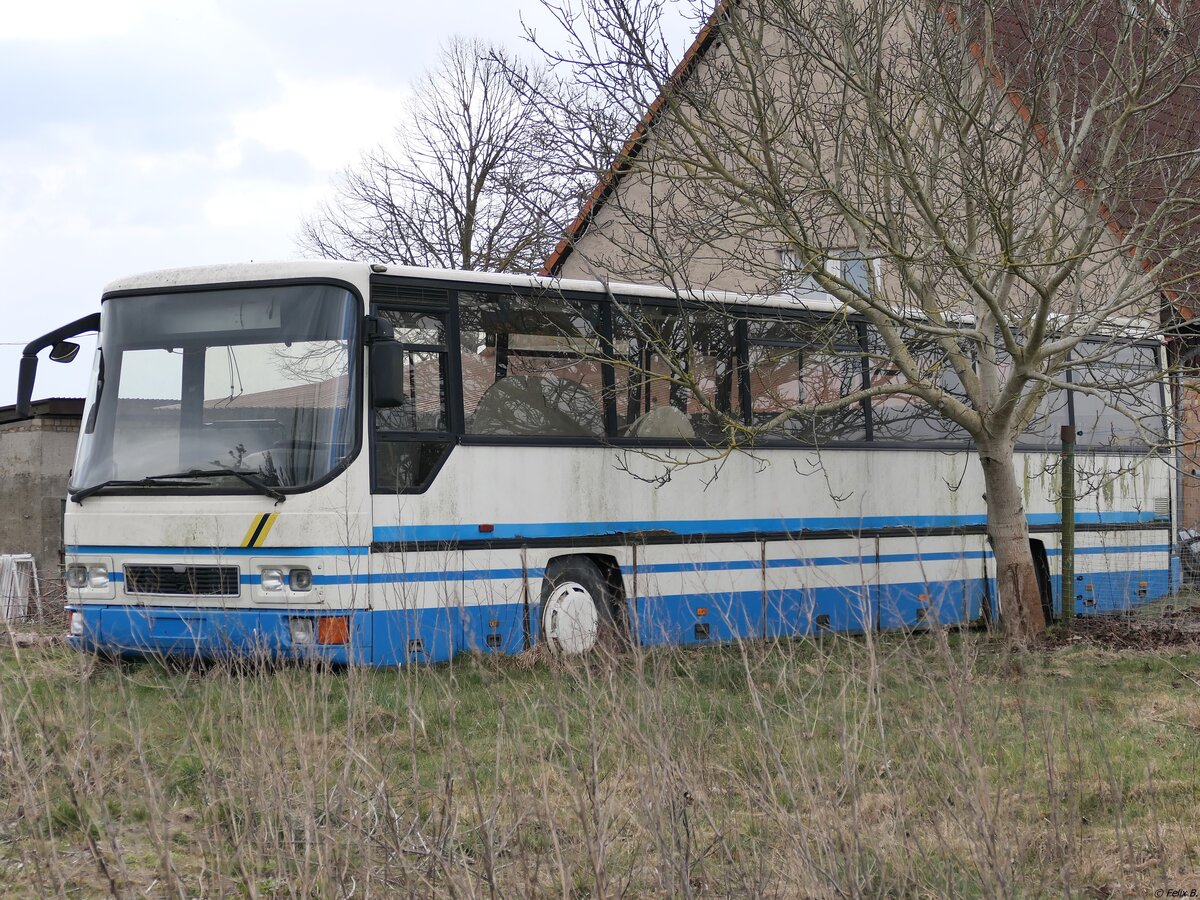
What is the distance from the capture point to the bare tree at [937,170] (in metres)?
9.44

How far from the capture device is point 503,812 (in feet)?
16.0

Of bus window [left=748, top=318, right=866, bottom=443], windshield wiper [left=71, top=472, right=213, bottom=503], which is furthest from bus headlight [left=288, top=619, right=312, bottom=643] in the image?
bus window [left=748, top=318, right=866, bottom=443]

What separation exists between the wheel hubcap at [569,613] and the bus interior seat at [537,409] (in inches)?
45.1

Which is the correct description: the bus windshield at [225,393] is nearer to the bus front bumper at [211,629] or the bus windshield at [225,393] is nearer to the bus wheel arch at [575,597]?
the bus front bumper at [211,629]

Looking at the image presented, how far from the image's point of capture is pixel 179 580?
9500 mm

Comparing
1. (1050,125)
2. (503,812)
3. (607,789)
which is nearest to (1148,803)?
(607,789)

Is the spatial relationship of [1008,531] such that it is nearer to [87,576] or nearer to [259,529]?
[259,529]

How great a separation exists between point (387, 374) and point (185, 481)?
4.87 feet

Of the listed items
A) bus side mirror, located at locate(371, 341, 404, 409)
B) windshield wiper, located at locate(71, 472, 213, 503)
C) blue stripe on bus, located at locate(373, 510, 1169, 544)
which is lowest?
blue stripe on bus, located at locate(373, 510, 1169, 544)

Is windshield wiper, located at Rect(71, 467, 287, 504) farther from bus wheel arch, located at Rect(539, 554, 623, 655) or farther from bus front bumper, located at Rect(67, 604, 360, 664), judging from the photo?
bus wheel arch, located at Rect(539, 554, 623, 655)

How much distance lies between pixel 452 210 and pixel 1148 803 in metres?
24.7

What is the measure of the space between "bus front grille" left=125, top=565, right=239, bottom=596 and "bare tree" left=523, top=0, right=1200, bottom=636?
343 cm

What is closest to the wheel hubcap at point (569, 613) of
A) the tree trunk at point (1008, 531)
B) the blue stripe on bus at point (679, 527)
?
the blue stripe on bus at point (679, 527)

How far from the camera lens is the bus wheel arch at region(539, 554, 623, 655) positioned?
10.5 m
